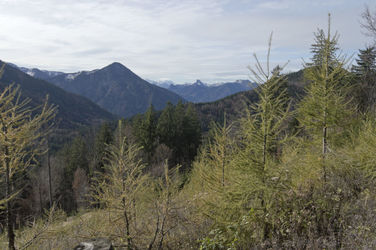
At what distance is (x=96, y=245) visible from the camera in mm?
4305

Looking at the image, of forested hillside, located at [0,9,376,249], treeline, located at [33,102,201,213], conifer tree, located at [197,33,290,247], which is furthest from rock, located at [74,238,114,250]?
treeline, located at [33,102,201,213]

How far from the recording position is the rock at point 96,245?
13.9ft

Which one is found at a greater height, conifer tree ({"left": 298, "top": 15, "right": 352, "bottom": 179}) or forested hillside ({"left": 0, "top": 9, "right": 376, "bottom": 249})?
conifer tree ({"left": 298, "top": 15, "right": 352, "bottom": 179})

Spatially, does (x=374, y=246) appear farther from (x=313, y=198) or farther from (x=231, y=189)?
(x=231, y=189)

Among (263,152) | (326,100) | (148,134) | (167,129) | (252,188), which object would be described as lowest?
(148,134)

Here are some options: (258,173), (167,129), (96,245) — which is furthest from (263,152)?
(167,129)

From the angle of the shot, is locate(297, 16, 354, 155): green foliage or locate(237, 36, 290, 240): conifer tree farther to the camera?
locate(297, 16, 354, 155): green foliage

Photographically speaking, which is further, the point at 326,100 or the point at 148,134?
the point at 148,134

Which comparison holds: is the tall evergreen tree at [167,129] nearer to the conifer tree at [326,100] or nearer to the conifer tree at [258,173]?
the conifer tree at [326,100]

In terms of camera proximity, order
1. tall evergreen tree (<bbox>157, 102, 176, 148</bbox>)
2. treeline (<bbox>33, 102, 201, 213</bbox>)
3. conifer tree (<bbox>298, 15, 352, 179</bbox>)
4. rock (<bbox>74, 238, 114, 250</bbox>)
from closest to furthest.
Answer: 1. rock (<bbox>74, 238, 114, 250</bbox>)
2. conifer tree (<bbox>298, 15, 352, 179</bbox>)
3. treeline (<bbox>33, 102, 201, 213</bbox>)
4. tall evergreen tree (<bbox>157, 102, 176, 148</bbox>)

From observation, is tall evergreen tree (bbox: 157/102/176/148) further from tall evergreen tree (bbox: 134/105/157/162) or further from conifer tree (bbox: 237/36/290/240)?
conifer tree (bbox: 237/36/290/240)

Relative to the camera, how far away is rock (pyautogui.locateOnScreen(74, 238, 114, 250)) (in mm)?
4234

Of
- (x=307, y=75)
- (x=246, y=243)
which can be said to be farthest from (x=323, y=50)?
(x=246, y=243)

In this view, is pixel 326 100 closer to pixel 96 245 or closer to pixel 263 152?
pixel 263 152
